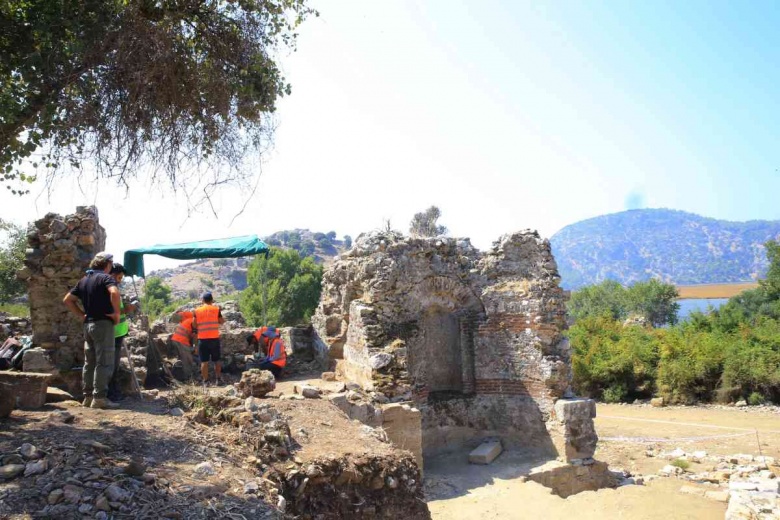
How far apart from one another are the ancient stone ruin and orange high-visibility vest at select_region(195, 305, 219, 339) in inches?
105

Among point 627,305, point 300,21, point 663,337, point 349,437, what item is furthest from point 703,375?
point 627,305

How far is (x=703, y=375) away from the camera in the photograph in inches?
826

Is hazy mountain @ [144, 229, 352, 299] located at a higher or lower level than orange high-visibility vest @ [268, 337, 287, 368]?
higher

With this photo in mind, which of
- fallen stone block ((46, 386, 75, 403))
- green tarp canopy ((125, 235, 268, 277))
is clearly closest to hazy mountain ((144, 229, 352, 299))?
green tarp canopy ((125, 235, 268, 277))

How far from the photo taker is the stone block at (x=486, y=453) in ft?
35.4

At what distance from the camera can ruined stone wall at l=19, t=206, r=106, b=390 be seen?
773 centimetres

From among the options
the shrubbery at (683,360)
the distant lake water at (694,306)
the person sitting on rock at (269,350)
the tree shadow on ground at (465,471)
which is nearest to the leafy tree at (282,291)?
the shrubbery at (683,360)

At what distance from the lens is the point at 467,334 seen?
12172 mm

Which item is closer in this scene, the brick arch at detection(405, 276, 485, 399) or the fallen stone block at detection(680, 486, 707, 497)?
the fallen stone block at detection(680, 486, 707, 497)

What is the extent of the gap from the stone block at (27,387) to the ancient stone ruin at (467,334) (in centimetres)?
542

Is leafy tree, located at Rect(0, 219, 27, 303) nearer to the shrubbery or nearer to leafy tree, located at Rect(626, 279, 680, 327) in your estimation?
the shrubbery

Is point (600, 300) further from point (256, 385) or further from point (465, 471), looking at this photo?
point (256, 385)

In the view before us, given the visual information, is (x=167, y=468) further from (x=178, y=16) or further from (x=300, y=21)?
(x=300, y=21)

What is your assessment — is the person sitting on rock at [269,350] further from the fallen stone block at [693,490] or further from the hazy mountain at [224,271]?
the hazy mountain at [224,271]
